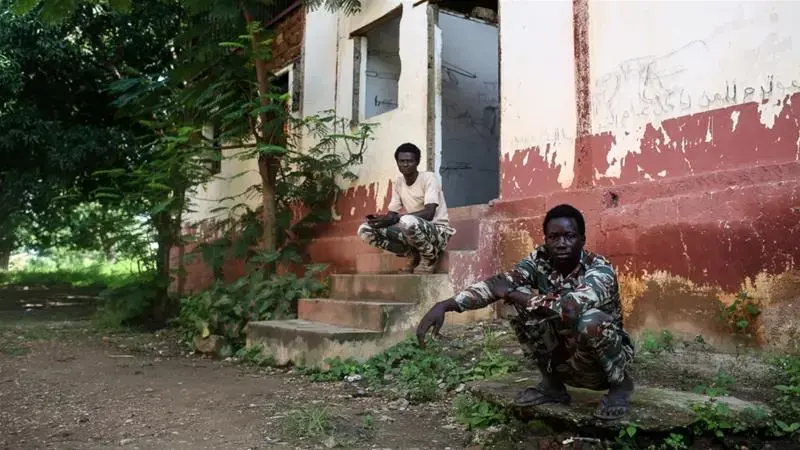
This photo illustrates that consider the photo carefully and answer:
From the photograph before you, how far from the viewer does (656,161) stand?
4926 millimetres

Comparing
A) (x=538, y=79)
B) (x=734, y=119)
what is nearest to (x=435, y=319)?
(x=734, y=119)

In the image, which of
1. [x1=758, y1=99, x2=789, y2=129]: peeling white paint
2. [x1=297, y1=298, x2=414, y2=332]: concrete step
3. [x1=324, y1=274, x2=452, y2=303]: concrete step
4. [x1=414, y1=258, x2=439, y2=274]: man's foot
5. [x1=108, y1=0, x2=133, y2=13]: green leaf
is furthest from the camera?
[x1=414, y1=258, x2=439, y2=274]: man's foot

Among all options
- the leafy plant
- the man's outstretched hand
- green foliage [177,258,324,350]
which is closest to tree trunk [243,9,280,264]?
green foliage [177,258,324,350]

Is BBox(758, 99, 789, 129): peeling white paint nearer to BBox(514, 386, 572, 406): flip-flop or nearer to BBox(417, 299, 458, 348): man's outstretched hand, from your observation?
BBox(514, 386, 572, 406): flip-flop

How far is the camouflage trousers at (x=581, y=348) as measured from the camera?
284 centimetres

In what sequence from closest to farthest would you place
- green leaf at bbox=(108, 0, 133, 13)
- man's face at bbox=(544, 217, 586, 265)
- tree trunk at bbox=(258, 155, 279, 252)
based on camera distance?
man's face at bbox=(544, 217, 586, 265)
green leaf at bbox=(108, 0, 133, 13)
tree trunk at bbox=(258, 155, 279, 252)

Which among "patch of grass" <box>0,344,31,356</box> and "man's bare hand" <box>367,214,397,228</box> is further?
"patch of grass" <box>0,344,31,356</box>

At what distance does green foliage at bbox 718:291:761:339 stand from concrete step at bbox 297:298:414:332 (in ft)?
7.71

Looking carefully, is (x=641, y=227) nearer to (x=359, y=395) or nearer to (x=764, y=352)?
(x=764, y=352)

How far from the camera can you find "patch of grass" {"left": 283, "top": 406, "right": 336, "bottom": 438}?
375 cm

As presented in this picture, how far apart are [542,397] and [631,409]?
1.30 feet

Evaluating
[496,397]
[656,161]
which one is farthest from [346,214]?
[496,397]

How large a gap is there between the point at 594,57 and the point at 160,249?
Result: 5958mm

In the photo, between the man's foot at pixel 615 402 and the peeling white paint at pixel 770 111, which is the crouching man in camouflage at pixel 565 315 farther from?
the peeling white paint at pixel 770 111
